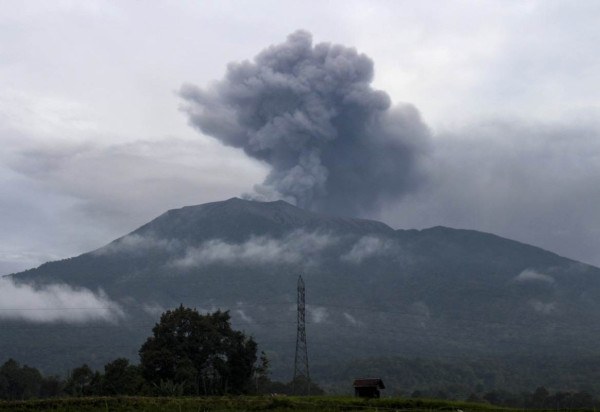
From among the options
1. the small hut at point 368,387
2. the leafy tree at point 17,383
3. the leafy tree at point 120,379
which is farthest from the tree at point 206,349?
the leafy tree at point 17,383

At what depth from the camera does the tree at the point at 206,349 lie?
66.4m

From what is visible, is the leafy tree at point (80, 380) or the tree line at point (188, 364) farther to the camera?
the leafy tree at point (80, 380)

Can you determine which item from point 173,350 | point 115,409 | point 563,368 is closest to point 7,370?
point 173,350

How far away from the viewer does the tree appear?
66.4 m

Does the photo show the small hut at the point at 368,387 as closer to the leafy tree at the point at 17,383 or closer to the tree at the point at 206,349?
the tree at the point at 206,349

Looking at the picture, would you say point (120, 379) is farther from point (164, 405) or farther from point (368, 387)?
point (164, 405)

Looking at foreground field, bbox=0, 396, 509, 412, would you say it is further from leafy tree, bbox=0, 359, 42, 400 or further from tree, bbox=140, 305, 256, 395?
leafy tree, bbox=0, 359, 42, 400

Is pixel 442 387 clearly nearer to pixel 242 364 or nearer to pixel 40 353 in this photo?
pixel 242 364

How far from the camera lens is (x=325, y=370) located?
567 feet

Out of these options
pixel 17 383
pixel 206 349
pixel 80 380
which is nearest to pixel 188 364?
pixel 206 349

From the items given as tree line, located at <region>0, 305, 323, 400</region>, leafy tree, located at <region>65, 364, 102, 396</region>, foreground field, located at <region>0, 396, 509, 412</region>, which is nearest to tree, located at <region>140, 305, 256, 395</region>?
tree line, located at <region>0, 305, 323, 400</region>

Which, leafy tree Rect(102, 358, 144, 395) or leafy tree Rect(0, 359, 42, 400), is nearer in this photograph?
leafy tree Rect(102, 358, 144, 395)

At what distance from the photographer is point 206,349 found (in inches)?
2655

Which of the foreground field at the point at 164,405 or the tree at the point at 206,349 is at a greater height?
the tree at the point at 206,349
